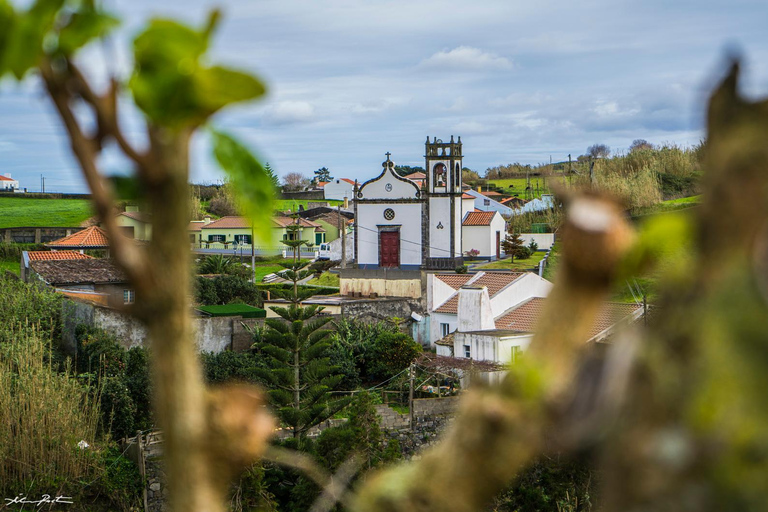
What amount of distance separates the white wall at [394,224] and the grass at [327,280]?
66.4 inches

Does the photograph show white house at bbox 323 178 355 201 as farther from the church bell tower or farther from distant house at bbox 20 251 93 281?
distant house at bbox 20 251 93 281

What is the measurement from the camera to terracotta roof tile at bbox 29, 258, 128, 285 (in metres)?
21.8

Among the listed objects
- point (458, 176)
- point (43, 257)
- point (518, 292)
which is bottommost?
point (518, 292)

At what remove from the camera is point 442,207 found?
30.1 metres

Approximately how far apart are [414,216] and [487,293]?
12384mm

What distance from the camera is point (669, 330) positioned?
1.90 ft

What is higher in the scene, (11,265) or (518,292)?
(11,265)

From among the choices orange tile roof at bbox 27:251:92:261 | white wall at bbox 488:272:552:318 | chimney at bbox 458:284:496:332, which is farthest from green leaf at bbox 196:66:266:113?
orange tile roof at bbox 27:251:92:261

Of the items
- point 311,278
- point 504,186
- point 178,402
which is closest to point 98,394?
point 178,402

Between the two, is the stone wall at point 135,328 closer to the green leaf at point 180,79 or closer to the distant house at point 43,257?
the distant house at point 43,257

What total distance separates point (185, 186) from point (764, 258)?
1.49 ft

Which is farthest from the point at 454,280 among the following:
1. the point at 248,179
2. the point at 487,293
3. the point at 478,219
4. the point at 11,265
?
the point at 248,179

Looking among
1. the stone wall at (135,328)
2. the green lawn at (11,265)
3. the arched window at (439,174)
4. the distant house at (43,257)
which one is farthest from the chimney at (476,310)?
the green lawn at (11,265)

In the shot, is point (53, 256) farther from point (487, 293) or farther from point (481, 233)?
point (481, 233)
